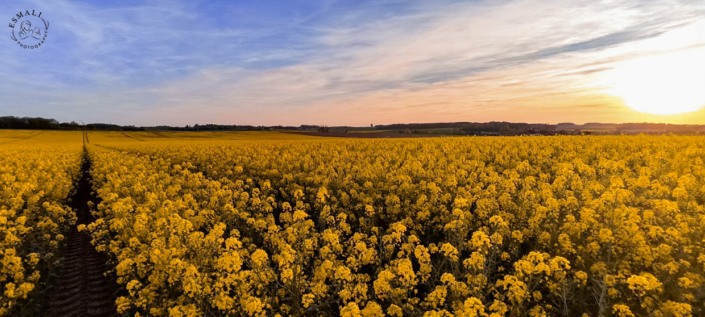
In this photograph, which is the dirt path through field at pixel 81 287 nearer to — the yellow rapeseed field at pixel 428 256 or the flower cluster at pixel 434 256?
the yellow rapeseed field at pixel 428 256

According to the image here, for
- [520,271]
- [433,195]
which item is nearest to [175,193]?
[433,195]

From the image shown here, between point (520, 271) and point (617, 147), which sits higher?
point (617, 147)

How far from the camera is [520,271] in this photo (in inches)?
195

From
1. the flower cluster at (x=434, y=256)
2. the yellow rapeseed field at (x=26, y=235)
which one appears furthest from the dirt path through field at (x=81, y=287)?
the flower cluster at (x=434, y=256)

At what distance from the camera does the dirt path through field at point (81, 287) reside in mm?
7145

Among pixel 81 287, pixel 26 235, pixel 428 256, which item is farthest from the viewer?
pixel 26 235

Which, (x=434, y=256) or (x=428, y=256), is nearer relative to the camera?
(x=428, y=256)

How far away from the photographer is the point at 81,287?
26.4 feet

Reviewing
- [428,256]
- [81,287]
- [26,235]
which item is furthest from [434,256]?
[26,235]

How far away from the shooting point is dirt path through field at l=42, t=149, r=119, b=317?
23.4 ft

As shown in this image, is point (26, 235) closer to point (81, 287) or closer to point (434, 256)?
point (81, 287)

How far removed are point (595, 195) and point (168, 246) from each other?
10859mm

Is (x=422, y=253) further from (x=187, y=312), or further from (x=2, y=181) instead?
(x=2, y=181)

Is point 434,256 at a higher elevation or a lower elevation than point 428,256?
lower
